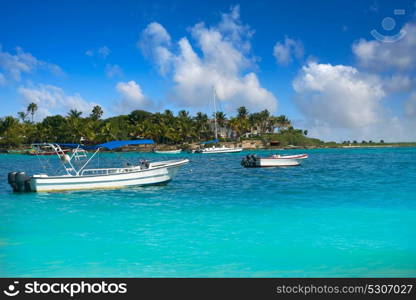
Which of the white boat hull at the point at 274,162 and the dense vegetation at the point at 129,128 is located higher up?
the dense vegetation at the point at 129,128

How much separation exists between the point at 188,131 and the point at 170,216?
116256 millimetres

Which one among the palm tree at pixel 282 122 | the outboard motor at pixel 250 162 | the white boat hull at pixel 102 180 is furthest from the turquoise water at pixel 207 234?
the palm tree at pixel 282 122

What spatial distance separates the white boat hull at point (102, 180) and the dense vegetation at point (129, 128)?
9980cm

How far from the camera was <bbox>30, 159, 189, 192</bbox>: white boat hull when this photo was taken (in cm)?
2728

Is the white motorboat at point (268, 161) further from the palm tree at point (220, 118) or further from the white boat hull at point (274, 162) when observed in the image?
the palm tree at point (220, 118)

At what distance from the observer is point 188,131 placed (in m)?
135

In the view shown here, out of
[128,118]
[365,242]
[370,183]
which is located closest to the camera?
[365,242]

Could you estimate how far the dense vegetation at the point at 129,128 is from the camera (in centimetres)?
13021

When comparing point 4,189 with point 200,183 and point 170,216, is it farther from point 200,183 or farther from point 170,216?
point 170,216

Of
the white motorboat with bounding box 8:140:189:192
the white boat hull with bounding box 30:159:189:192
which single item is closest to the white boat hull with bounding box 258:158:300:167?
the white boat hull with bounding box 30:159:189:192

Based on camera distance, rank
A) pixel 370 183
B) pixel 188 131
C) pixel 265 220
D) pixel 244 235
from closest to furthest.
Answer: pixel 244 235
pixel 265 220
pixel 370 183
pixel 188 131

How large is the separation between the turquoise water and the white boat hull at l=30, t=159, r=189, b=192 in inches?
32.5

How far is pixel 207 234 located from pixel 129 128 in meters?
126

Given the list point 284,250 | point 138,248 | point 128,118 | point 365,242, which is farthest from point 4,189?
point 128,118
